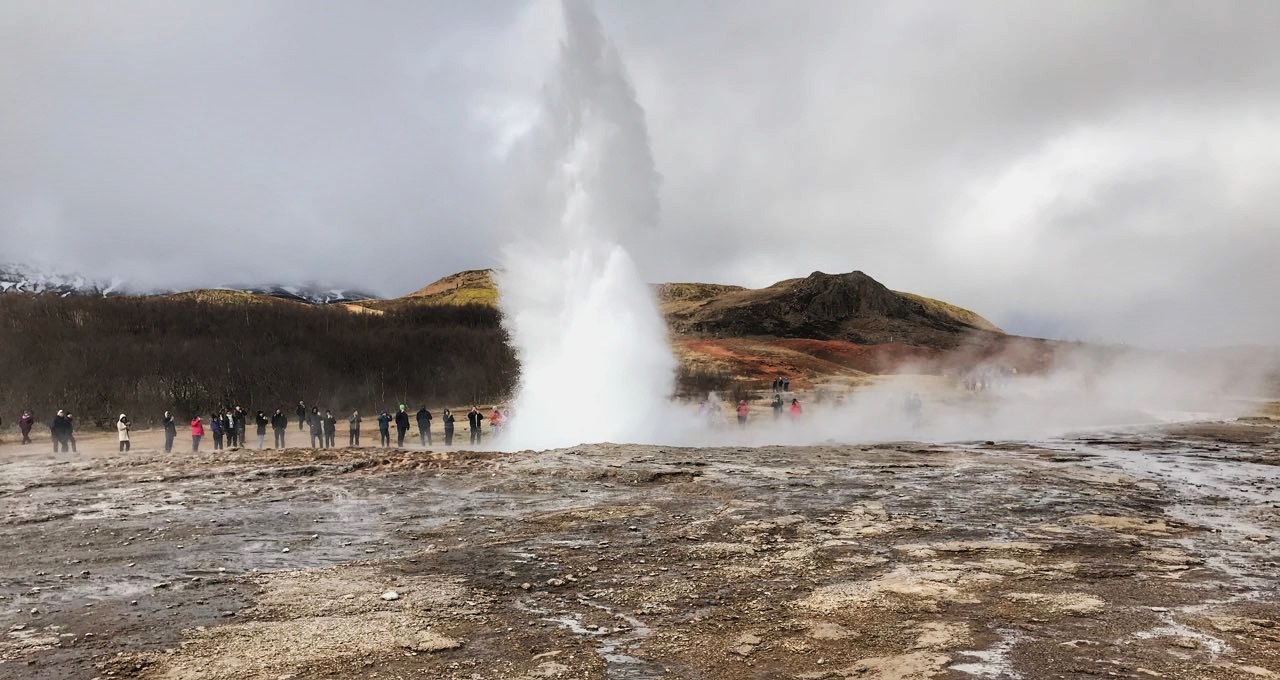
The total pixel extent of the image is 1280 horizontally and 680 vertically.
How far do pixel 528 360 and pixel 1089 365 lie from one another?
38.8 meters

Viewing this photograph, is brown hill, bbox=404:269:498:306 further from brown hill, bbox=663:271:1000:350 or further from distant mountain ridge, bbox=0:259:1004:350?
brown hill, bbox=663:271:1000:350

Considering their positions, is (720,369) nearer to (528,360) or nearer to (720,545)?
(528,360)

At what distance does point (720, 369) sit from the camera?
54.9 m

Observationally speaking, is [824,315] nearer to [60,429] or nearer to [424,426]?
[424,426]

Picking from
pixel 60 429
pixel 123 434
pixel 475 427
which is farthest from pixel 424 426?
pixel 60 429

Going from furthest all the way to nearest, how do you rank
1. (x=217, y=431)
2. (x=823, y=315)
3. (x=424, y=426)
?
(x=823, y=315) → (x=424, y=426) → (x=217, y=431)

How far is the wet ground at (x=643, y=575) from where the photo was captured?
5125mm

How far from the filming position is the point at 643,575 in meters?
7.38

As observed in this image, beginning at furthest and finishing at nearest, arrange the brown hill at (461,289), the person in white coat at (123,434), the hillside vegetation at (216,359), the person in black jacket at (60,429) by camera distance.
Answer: the brown hill at (461,289), the hillside vegetation at (216,359), the person in white coat at (123,434), the person in black jacket at (60,429)

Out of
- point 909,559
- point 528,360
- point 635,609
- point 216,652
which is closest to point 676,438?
point 528,360

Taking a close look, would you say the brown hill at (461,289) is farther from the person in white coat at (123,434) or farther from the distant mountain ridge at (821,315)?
the person in white coat at (123,434)

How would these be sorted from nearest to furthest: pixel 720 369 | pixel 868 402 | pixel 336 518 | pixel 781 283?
pixel 336 518 → pixel 868 402 → pixel 720 369 → pixel 781 283

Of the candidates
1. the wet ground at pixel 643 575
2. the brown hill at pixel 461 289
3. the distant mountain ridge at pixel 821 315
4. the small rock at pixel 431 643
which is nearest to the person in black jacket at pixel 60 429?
the wet ground at pixel 643 575

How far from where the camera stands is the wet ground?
16.8ft
